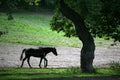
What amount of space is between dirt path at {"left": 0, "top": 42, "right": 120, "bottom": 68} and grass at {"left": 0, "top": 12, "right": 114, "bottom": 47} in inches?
153

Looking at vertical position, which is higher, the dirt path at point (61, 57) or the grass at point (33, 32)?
the grass at point (33, 32)

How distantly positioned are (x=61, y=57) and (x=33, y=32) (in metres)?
20.0

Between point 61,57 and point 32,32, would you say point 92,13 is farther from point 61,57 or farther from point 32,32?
point 32,32

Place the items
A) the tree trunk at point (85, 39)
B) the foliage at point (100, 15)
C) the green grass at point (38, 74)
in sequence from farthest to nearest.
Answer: the tree trunk at point (85, 39) → the foliage at point (100, 15) → the green grass at point (38, 74)

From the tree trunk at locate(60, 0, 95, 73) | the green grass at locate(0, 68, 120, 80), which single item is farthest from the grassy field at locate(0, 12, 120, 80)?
the green grass at locate(0, 68, 120, 80)

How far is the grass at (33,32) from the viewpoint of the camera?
4197 centimetres

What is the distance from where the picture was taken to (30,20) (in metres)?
59.6

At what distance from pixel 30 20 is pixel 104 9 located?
37769 mm

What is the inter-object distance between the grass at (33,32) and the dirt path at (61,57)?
3.89m

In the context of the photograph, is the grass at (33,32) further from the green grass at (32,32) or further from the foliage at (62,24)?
the foliage at (62,24)

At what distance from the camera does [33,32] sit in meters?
50.6

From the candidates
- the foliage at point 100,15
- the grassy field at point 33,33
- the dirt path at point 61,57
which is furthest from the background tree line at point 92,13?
the grassy field at point 33,33

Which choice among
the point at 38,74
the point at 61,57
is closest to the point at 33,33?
the point at 61,57

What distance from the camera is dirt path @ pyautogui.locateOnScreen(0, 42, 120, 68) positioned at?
89.1 feet
